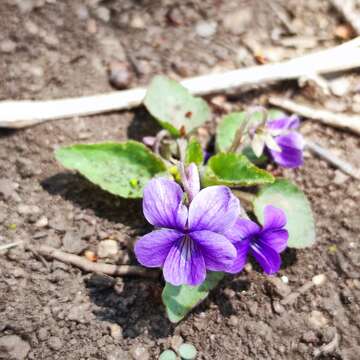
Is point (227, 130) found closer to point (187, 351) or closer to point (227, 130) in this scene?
point (227, 130)

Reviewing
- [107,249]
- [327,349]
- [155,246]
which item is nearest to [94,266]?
[107,249]

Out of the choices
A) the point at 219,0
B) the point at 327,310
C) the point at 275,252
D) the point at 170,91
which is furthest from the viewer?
the point at 219,0

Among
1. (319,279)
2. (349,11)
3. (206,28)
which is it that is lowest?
(319,279)

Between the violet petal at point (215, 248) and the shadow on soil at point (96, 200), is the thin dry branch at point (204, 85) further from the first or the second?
the violet petal at point (215, 248)

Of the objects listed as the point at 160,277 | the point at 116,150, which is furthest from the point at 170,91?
the point at 160,277

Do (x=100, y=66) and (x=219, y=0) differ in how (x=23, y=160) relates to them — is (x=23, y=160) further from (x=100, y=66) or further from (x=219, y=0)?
(x=219, y=0)

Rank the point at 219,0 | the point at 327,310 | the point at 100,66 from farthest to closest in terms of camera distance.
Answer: the point at 219,0 → the point at 100,66 → the point at 327,310

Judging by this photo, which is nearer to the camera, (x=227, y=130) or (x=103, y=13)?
(x=227, y=130)

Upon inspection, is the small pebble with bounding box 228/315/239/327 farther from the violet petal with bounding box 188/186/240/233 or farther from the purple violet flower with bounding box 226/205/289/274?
the violet petal with bounding box 188/186/240/233
